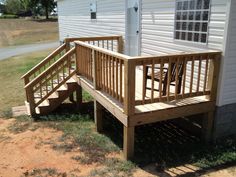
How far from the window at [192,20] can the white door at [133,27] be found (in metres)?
1.82

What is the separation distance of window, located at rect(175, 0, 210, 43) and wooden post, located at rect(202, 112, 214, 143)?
1461 mm

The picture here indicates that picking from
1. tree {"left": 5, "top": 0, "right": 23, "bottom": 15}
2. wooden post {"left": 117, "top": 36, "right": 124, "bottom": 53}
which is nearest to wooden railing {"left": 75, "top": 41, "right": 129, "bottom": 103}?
wooden post {"left": 117, "top": 36, "right": 124, "bottom": 53}

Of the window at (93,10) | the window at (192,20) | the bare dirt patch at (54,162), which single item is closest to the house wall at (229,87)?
the window at (192,20)

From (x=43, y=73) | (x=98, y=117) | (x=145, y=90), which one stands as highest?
(x=145, y=90)

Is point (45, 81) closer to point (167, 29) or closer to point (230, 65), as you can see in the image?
point (167, 29)

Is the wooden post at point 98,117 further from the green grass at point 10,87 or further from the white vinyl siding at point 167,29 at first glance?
the green grass at point 10,87

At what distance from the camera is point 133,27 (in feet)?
27.3

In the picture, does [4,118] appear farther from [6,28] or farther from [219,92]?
[6,28]

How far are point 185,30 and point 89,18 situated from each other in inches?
274

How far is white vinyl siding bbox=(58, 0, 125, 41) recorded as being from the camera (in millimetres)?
9305

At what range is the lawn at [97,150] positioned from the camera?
4.80 metres

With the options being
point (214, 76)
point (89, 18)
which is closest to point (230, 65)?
point (214, 76)

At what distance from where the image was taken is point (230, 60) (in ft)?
17.2

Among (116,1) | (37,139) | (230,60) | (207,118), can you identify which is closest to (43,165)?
(37,139)
